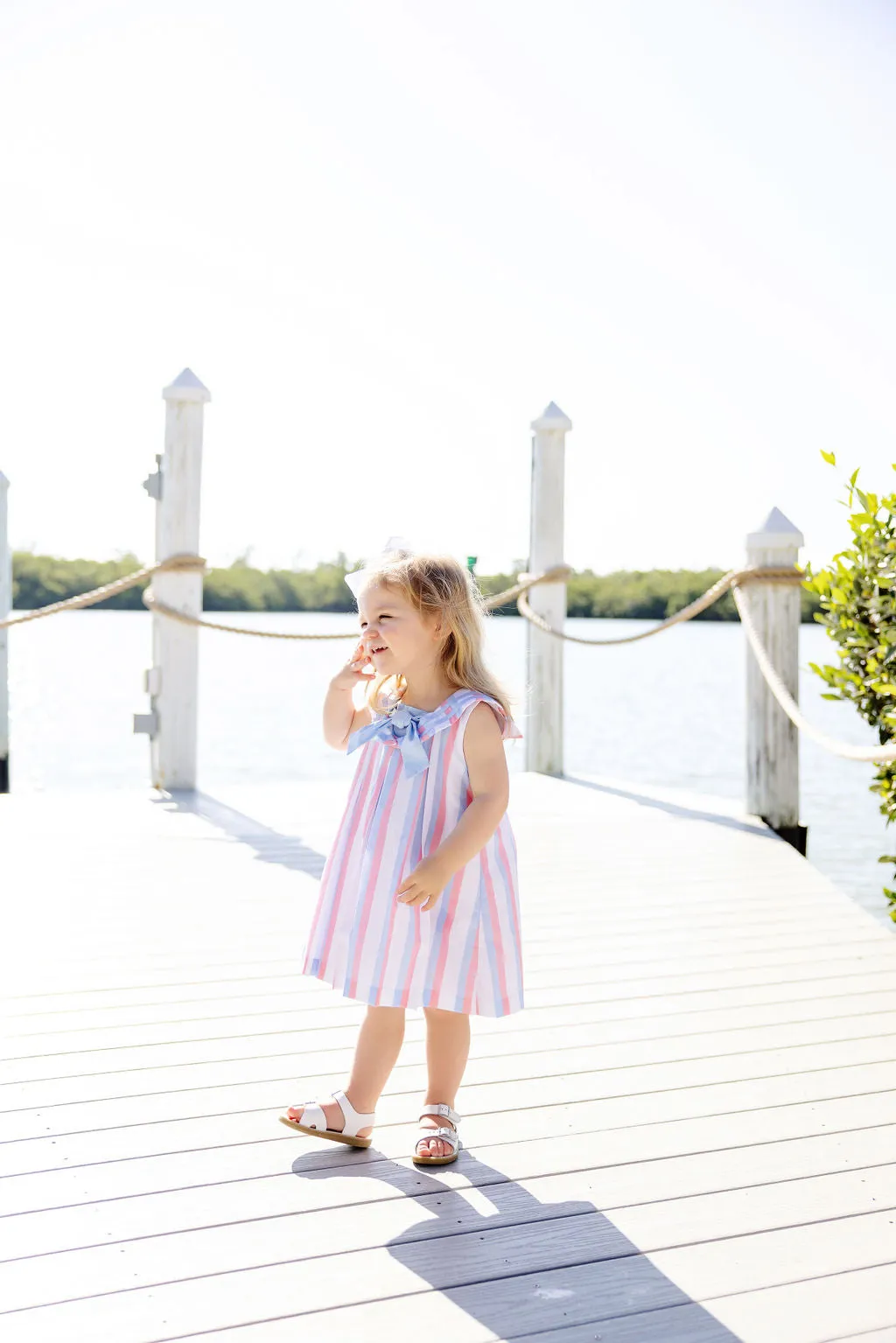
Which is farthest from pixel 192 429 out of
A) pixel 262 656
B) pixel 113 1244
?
pixel 262 656

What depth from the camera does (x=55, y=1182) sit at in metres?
1.93

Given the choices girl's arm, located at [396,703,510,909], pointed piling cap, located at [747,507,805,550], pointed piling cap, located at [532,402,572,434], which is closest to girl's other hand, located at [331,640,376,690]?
girl's arm, located at [396,703,510,909]

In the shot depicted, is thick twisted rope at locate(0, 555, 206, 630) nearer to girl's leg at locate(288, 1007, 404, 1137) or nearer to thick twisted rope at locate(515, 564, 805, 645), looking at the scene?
thick twisted rope at locate(515, 564, 805, 645)

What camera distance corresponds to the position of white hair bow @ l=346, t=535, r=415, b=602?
2160mm

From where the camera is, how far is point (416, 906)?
2059 mm

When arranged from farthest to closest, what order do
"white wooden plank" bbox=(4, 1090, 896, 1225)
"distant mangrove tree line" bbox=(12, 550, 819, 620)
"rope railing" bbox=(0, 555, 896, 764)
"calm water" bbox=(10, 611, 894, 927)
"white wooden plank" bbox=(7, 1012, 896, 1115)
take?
"distant mangrove tree line" bbox=(12, 550, 819, 620) < "calm water" bbox=(10, 611, 894, 927) < "rope railing" bbox=(0, 555, 896, 764) < "white wooden plank" bbox=(7, 1012, 896, 1115) < "white wooden plank" bbox=(4, 1090, 896, 1225)

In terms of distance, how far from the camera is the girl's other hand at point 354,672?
7.16 ft

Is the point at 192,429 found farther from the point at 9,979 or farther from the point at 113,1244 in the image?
the point at 113,1244

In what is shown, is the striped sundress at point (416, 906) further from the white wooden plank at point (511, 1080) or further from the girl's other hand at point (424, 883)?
the white wooden plank at point (511, 1080)

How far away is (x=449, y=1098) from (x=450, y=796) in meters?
0.51

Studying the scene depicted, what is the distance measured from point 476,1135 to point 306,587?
24534mm

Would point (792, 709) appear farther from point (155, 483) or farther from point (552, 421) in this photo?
point (155, 483)

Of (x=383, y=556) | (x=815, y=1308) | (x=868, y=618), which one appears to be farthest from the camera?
(x=868, y=618)

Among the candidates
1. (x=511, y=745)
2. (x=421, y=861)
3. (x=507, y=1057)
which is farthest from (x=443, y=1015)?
(x=511, y=745)
